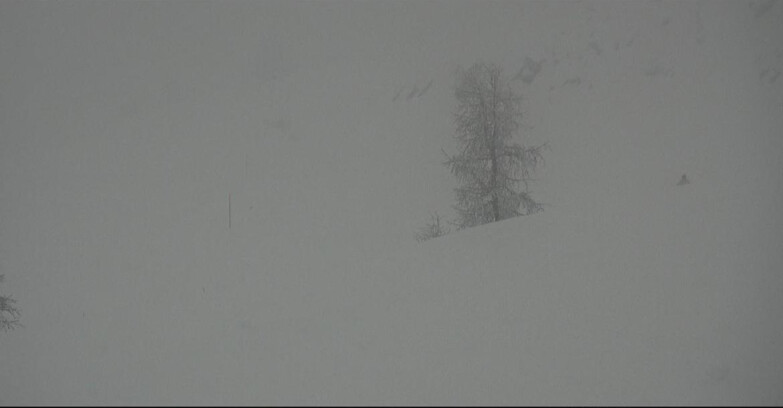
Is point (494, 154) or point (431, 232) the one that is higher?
point (494, 154)

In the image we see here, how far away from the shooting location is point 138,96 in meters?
75.1

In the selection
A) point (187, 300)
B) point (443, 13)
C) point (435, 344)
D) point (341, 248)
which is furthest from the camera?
point (443, 13)

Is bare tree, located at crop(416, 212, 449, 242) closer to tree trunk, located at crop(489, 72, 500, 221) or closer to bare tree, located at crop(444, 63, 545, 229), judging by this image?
bare tree, located at crop(444, 63, 545, 229)

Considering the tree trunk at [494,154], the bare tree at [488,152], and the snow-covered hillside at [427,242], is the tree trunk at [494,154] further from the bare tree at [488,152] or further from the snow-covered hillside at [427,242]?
the snow-covered hillside at [427,242]

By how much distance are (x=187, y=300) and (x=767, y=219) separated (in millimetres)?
13941

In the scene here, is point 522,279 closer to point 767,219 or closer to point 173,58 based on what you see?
point 767,219

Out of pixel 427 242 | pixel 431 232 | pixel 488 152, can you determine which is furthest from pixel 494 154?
pixel 427 242

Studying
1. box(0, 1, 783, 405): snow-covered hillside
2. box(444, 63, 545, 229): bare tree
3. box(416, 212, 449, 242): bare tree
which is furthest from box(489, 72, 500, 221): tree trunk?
box(0, 1, 783, 405): snow-covered hillside

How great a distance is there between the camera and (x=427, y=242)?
12062 mm

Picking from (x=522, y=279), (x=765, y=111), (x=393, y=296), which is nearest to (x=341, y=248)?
(x=393, y=296)

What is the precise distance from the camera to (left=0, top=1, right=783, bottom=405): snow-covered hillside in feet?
24.8

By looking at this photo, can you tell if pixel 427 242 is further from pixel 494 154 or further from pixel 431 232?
pixel 494 154

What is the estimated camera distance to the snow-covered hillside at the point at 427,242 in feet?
24.8

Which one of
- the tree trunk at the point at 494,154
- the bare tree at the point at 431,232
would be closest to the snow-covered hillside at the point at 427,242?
the bare tree at the point at 431,232
